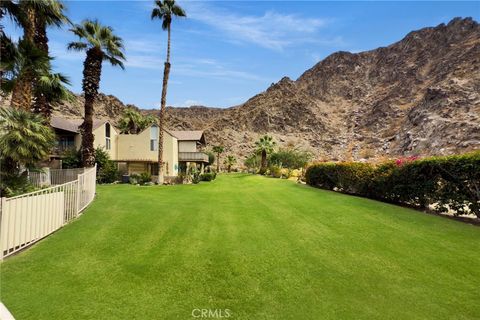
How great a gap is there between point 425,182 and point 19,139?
16.5m

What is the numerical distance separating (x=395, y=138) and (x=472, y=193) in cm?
10276

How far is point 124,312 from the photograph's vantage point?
5.46 m

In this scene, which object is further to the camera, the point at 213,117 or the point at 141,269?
the point at 213,117

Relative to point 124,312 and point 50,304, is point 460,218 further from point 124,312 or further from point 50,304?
point 50,304

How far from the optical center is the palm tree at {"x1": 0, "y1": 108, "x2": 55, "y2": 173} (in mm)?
11969

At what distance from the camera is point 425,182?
13.6m

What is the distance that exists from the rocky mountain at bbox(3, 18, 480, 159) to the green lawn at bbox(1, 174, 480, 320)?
2980 inches

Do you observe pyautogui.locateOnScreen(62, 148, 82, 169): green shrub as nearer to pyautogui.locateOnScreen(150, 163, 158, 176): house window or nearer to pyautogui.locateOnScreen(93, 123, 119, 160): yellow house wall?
pyautogui.locateOnScreen(93, 123, 119, 160): yellow house wall

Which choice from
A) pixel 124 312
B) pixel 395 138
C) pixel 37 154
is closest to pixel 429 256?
pixel 124 312

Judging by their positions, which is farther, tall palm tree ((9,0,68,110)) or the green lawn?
tall palm tree ((9,0,68,110))

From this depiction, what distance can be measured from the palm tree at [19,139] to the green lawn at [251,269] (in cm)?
372

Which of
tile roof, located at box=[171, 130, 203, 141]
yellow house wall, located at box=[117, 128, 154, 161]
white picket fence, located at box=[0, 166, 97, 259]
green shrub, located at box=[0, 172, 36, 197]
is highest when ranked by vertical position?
tile roof, located at box=[171, 130, 203, 141]

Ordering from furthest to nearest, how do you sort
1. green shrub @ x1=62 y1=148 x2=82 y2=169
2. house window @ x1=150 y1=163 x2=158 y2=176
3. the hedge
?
house window @ x1=150 y1=163 x2=158 y2=176 < green shrub @ x1=62 y1=148 x2=82 y2=169 < the hedge

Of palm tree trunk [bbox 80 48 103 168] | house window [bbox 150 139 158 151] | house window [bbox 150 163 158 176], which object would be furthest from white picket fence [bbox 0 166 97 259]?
house window [bbox 150 163 158 176]
